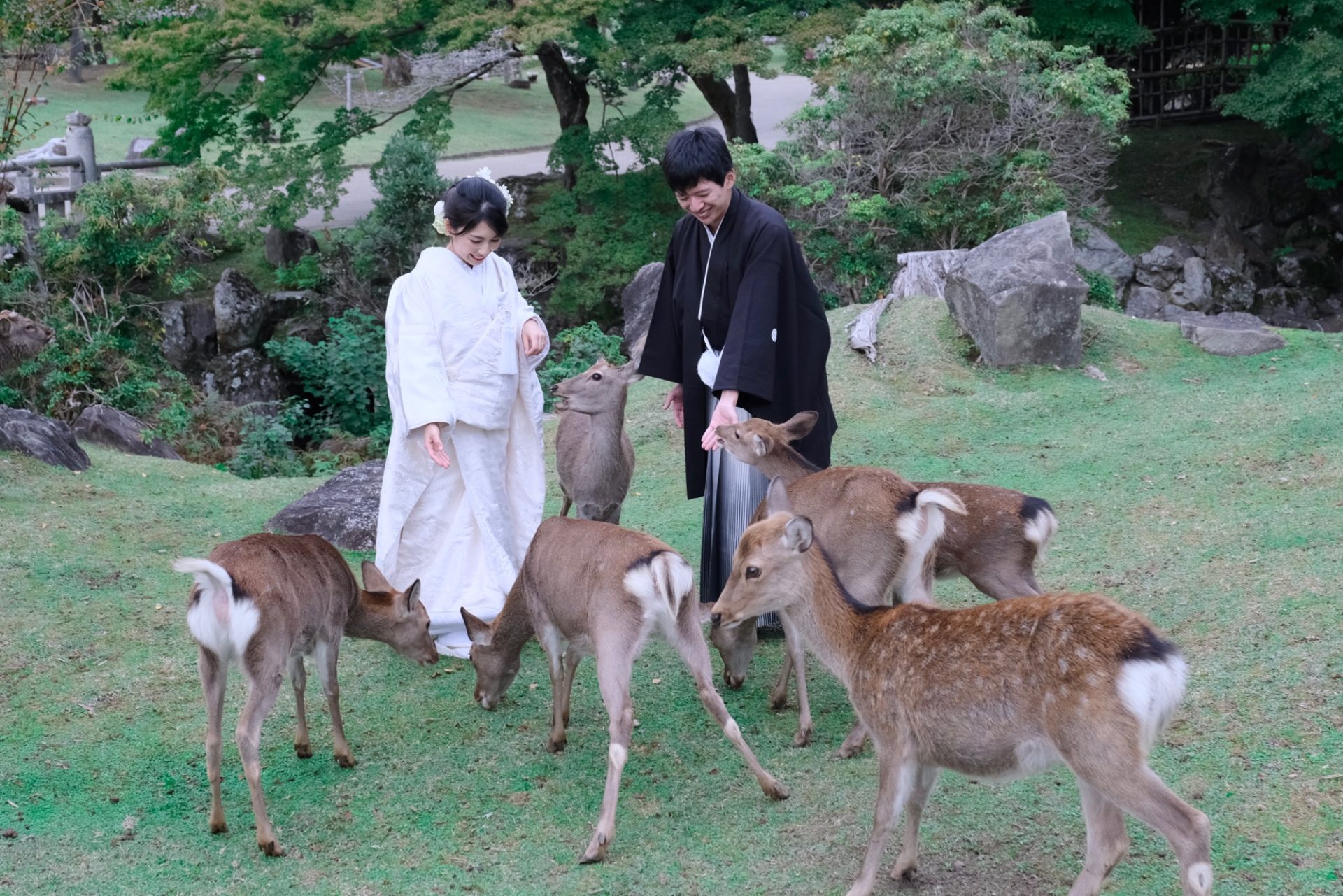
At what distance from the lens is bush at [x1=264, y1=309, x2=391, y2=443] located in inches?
576

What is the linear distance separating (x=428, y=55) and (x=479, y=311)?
1214 cm

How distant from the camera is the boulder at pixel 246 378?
651 inches

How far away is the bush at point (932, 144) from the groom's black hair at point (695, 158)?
928 cm

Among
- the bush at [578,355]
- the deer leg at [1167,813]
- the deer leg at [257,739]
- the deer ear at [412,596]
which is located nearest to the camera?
the deer leg at [1167,813]

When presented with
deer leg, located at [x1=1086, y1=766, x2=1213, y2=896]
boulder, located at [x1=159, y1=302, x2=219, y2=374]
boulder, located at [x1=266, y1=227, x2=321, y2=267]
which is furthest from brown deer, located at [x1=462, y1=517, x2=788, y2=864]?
boulder, located at [x1=266, y1=227, x2=321, y2=267]

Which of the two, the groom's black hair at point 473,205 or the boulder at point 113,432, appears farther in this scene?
the boulder at point 113,432

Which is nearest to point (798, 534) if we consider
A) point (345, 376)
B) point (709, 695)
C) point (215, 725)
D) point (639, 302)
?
point (709, 695)

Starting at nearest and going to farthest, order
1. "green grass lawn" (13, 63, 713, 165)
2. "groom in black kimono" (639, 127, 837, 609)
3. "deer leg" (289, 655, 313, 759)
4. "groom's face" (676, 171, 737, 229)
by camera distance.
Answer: "deer leg" (289, 655, 313, 759) < "groom's face" (676, 171, 737, 229) < "groom in black kimono" (639, 127, 837, 609) < "green grass lawn" (13, 63, 713, 165)

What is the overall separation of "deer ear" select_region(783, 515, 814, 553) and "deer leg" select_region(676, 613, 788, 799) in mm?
608

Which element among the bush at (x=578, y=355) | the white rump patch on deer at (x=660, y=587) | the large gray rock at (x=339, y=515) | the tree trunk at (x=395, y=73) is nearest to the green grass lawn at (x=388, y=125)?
the tree trunk at (x=395, y=73)

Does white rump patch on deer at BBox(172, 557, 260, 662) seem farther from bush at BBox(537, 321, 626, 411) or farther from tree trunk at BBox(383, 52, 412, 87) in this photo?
tree trunk at BBox(383, 52, 412, 87)

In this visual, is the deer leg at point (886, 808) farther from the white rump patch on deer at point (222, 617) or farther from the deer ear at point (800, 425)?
the white rump patch on deer at point (222, 617)

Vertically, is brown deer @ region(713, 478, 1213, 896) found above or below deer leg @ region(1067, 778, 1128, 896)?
above

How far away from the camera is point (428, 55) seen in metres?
17.1
